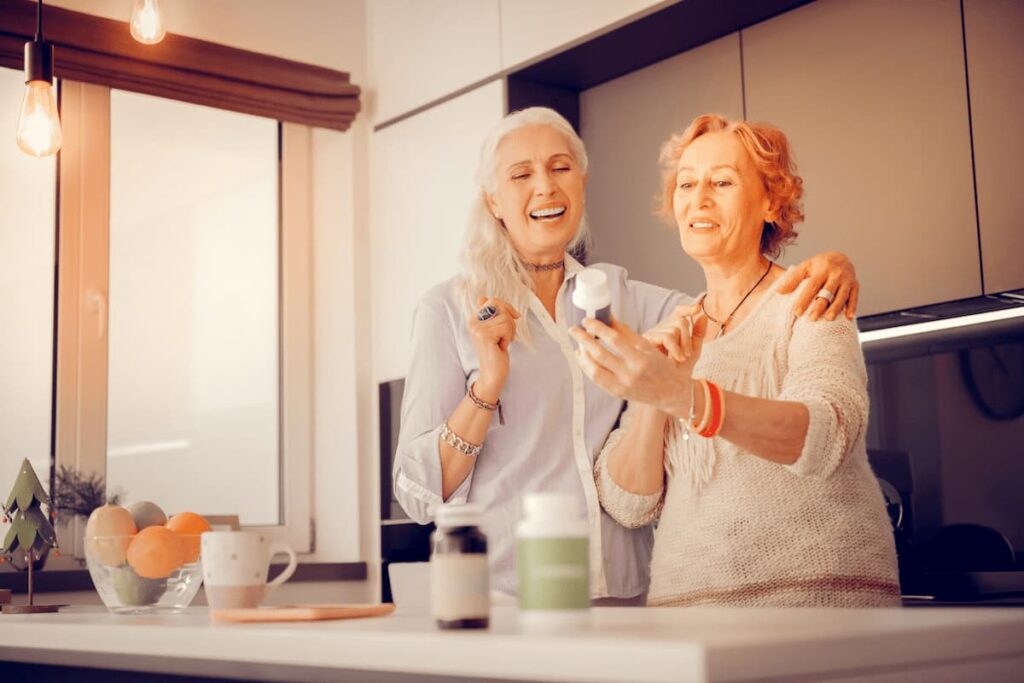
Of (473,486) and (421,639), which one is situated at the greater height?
(473,486)

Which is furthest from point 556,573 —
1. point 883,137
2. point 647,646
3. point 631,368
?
point 883,137

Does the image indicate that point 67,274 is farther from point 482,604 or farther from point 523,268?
point 482,604

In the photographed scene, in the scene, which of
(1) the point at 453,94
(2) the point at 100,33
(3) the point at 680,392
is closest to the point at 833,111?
(1) the point at 453,94

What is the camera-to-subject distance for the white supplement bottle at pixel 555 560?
0.92 metres

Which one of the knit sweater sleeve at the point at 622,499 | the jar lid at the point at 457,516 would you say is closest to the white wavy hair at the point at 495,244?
the knit sweater sleeve at the point at 622,499

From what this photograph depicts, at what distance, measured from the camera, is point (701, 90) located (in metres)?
3.17

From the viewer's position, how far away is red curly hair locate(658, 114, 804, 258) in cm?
166

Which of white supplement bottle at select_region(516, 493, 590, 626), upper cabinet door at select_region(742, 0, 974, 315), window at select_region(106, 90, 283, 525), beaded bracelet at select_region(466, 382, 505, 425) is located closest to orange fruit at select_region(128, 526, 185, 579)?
beaded bracelet at select_region(466, 382, 505, 425)

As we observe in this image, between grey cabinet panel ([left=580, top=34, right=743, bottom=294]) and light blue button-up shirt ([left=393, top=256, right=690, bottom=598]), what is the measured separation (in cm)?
125

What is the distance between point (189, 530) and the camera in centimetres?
163

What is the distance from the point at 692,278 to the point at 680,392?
5.92ft

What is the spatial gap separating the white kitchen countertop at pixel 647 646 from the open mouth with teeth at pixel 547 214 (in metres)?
0.81

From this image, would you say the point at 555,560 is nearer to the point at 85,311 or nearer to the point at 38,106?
the point at 38,106

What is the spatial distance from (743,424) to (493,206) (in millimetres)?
781
